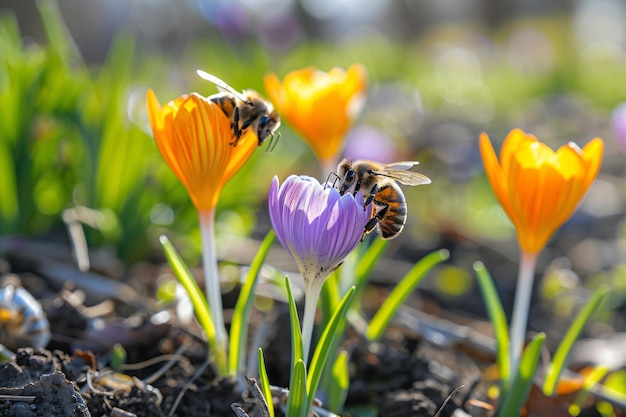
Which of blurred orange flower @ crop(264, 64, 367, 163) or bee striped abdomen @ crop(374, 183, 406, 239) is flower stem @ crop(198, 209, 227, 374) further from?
blurred orange flower @ crop(264, 64, 367, 163)

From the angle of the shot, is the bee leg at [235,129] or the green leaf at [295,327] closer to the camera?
the green leaf at [295,327]

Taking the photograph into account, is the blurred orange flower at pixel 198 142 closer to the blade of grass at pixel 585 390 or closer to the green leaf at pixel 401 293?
the green leaf at pixel 401 293

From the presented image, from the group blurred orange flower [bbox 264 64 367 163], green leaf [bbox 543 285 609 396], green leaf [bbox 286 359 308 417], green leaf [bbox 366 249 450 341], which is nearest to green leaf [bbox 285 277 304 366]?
green leaf [bbox 286 359 308 417]

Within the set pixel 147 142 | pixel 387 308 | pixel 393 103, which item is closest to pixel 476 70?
pixel 393 103

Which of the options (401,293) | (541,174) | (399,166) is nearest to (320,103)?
(399,166)

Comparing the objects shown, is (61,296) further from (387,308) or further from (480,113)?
(480,113)

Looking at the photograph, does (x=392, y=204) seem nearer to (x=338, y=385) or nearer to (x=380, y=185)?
(x=380, y=185)

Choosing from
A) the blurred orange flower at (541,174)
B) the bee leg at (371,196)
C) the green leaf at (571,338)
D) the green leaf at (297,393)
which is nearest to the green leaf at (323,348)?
the green leaf at (297,393)
